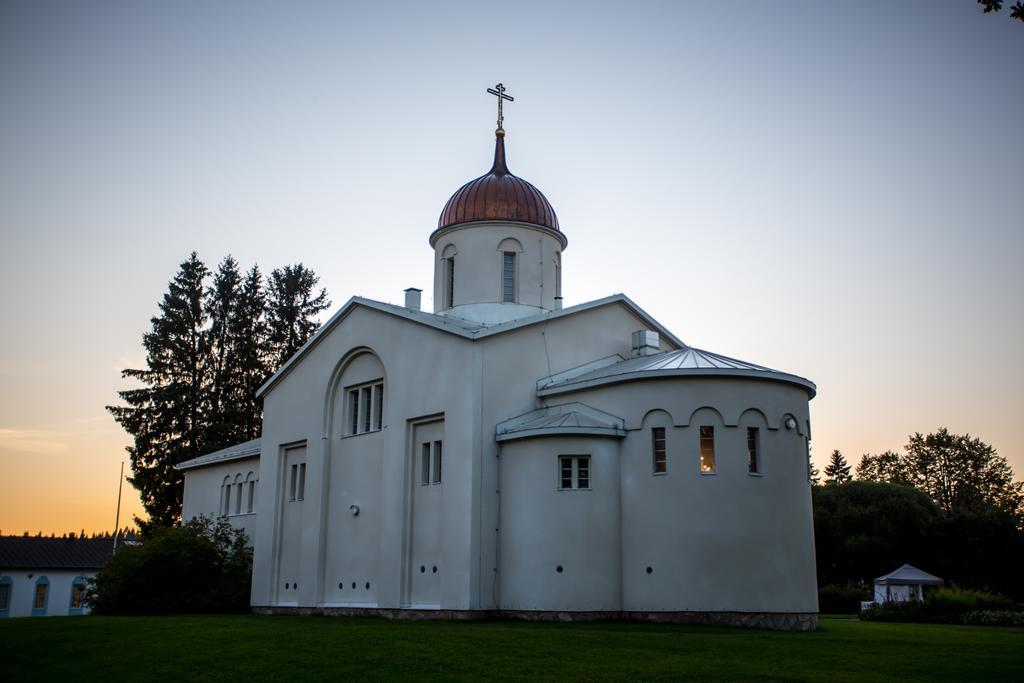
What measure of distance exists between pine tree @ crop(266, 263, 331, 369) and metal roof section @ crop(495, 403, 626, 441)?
3232cm

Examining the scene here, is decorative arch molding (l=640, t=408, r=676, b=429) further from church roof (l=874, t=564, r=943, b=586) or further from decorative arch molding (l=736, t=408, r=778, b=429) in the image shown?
church roof (l=874, t=564, r=943, b=586)

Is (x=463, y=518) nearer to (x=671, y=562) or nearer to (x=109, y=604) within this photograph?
(x=671, y=562)

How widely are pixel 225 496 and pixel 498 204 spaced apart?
724 inches

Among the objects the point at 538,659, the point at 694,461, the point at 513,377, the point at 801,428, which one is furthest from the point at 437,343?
the point at 538,659

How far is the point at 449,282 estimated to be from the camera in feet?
106

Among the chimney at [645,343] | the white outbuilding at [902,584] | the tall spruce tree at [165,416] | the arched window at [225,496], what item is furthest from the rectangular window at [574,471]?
the tall spruce tree at [165,416]

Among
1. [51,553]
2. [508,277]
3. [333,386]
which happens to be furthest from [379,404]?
[51,553]

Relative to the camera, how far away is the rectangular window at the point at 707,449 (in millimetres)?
23203

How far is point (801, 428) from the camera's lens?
2436 centimetres

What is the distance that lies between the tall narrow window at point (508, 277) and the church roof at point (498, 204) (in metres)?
1.30

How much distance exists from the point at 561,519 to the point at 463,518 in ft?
9.11

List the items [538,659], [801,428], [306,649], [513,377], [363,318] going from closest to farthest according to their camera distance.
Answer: [538,659]
[306,649]
[801,428]
[513,377]
[363,318]

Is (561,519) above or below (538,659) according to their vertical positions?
above

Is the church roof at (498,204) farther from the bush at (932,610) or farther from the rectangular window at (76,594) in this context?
the rectangular window at (76,594)
